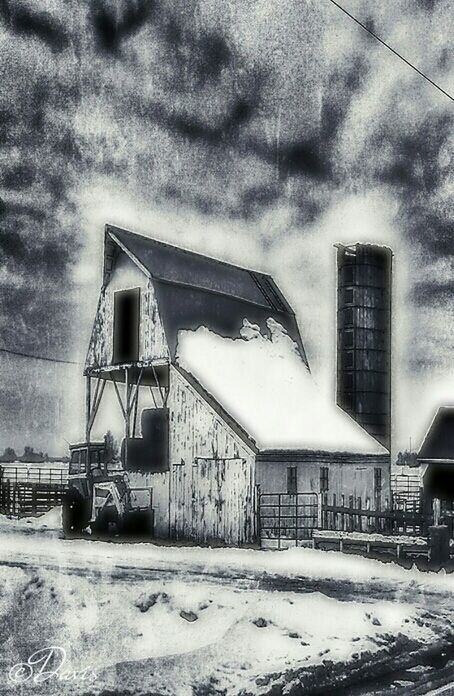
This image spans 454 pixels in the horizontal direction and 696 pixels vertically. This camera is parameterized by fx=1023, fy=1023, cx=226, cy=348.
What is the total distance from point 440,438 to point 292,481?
6.58ft

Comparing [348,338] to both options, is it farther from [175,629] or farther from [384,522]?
[175,629]

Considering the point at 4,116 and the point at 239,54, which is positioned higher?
the point at 239,54

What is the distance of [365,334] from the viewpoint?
695cm

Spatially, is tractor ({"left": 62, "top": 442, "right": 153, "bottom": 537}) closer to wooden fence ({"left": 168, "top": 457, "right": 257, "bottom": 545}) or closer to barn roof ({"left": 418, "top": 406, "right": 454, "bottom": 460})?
wooden fence ({"left": 168, "top": 457, "right": 257, "bottom": 545})

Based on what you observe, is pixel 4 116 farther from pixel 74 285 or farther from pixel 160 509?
pixel 160 509

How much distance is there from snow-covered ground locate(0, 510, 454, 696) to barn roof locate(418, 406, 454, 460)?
3.46 ft

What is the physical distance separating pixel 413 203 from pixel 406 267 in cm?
36

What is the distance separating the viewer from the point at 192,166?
5246mm

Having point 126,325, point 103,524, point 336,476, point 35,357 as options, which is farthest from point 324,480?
point 35,357

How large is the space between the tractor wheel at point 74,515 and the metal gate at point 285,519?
1.32 m

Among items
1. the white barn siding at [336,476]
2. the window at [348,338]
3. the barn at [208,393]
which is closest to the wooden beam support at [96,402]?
the barn at [208,393]

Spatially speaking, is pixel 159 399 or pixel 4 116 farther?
pixel 159 399

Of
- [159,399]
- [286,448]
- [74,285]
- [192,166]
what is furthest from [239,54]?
[286,448]

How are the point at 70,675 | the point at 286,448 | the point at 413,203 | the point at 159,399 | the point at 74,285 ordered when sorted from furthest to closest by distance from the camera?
the point at 286,448, the point at 159,399, the point at 413,203, the point at 74,285, the point at 70,675
